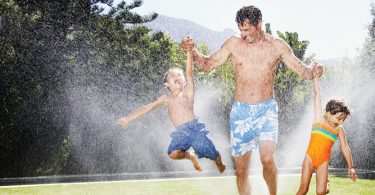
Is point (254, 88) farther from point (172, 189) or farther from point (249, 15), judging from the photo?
point (172, 189)

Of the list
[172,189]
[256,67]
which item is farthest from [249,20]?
[172,189]

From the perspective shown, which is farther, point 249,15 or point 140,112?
point 140,112

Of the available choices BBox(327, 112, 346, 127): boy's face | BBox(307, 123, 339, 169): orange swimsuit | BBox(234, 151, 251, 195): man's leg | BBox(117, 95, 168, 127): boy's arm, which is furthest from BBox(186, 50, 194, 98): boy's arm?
BBox(327, 112, 346, 127): boy's face

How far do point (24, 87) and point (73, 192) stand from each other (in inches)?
521

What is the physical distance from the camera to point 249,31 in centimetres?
567

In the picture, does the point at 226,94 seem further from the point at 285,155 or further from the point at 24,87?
the point at 24,87

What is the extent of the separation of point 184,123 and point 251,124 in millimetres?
924

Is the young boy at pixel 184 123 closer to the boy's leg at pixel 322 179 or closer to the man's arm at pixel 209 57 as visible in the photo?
the man's arm at pixel 209 57

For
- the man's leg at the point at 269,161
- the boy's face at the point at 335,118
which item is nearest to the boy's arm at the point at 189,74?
the man's leg at the point at 269,161

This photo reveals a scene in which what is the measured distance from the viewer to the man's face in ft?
18.4

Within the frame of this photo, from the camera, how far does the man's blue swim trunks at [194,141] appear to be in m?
6.18

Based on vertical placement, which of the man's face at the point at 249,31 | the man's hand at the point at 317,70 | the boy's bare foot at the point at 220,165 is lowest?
the boy's bare foot at the point at 220,165

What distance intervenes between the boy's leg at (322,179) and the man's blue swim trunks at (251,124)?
0.66 m

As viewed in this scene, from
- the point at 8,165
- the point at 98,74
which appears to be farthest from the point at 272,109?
the point at 98,74
